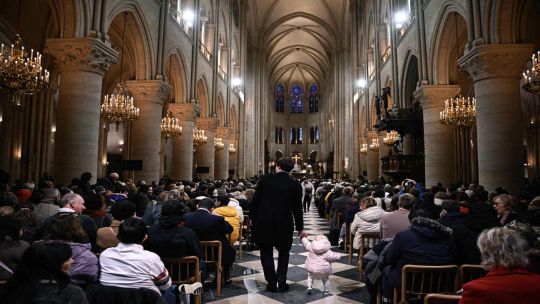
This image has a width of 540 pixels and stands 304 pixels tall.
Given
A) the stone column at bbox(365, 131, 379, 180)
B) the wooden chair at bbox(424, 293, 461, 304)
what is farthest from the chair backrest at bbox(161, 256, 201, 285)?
the stone column at bbox(365, 131, 379, 180)

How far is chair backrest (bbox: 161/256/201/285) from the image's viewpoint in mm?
3549

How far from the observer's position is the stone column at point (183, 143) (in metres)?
16.4

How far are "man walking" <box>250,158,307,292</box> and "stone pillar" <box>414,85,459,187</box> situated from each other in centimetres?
1013

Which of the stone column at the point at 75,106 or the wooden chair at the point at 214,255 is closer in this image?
the wooden chair at the point at 214,255

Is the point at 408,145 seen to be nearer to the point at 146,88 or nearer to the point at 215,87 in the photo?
the point at 215,87

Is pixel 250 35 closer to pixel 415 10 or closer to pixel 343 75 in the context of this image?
pixel 343 75

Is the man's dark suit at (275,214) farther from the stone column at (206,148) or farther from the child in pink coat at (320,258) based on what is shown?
the stone column at (206,148)

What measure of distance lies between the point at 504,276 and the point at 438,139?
40.7ft

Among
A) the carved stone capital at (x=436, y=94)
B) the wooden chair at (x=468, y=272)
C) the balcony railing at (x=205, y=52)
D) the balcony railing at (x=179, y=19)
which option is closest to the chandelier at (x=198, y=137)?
the balcony railing at (x=205, y=52)

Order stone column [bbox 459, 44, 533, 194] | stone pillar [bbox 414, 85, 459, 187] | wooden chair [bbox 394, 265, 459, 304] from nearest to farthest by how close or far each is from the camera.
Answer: wooden chair [bbox 394, 265, 459, 304] < stone column [bbox 459, 44, 533, 194] < stone pillar [bbox 414, 85, 459, 187]

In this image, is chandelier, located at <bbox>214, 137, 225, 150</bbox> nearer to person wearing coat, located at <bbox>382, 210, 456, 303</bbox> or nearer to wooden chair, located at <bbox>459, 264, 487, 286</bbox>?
person wearing coat, located at <bbox>382, 210, 456, 303</bbox>

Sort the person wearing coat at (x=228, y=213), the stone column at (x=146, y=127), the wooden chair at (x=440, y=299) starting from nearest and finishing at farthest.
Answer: the wooden chair at (x=440, y=299)
the person wearing coat at (x=228, y=213)
the stone column at (x=146, y=127)

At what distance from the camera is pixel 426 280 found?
3.31 metres

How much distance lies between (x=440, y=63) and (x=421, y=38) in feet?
4.98
